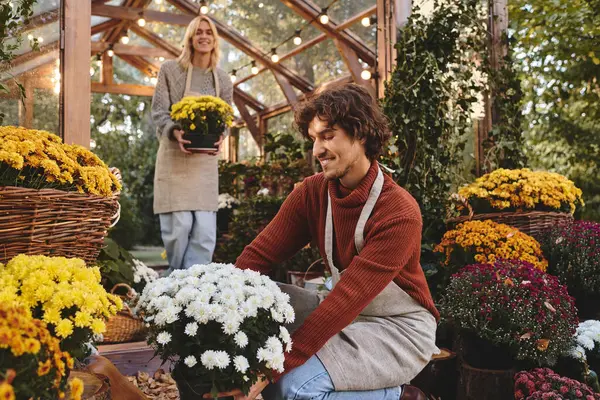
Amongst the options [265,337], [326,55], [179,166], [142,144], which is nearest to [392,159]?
[179,166]

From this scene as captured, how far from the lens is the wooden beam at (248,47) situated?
810 centimetres

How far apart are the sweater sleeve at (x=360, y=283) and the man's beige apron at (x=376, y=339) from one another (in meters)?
0.10

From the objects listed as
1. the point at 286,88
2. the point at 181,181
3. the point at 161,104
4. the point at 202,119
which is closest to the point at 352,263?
the point at 202,119

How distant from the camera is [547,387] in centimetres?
232

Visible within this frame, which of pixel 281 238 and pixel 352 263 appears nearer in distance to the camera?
pixel 352 263

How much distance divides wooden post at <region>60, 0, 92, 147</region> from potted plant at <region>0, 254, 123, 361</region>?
1597mm

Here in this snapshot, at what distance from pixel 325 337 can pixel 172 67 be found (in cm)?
284

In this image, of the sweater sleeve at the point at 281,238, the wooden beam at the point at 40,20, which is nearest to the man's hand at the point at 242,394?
the sweater sleeve at the point at 281,238

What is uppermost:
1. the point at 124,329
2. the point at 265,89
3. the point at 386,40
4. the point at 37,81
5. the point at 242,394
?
the point at 265,89

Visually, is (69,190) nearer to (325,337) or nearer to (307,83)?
(325,337)

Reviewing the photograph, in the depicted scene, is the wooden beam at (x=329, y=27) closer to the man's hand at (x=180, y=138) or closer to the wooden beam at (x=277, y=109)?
the wooden beam at (x=277, y=109)

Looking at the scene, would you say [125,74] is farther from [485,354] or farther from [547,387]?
[547,387]

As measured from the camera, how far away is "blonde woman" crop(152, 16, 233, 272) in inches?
158

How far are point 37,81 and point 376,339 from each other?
208 centimetres
